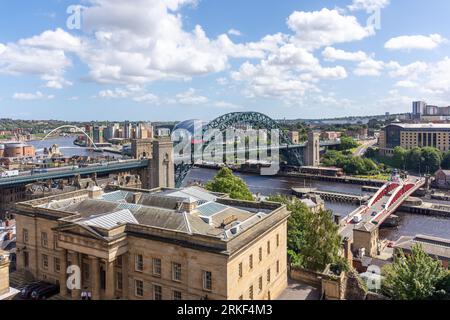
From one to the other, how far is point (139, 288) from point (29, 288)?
7.72 meters

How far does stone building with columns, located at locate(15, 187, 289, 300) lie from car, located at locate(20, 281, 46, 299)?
1.91ft

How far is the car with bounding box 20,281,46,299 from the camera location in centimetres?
2155

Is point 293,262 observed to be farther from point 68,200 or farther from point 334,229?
point 68,200

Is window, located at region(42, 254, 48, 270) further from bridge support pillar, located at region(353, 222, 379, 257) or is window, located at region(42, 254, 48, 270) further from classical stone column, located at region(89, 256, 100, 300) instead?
bridge support pillar, located at region(353, 222, 379, 257)

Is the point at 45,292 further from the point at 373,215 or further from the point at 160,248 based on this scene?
the point at 373,215

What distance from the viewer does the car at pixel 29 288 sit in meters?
21.5

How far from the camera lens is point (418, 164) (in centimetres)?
9362

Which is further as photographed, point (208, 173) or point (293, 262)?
point (208, 173)

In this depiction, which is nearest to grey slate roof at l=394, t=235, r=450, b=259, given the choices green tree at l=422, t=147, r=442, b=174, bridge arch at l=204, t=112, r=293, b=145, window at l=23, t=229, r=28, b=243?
window at l=23, t=229, r=28, b=243

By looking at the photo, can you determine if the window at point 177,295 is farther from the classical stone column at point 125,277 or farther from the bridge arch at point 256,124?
the bridge arch at point 256,124

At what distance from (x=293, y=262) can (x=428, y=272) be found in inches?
Result: 396
